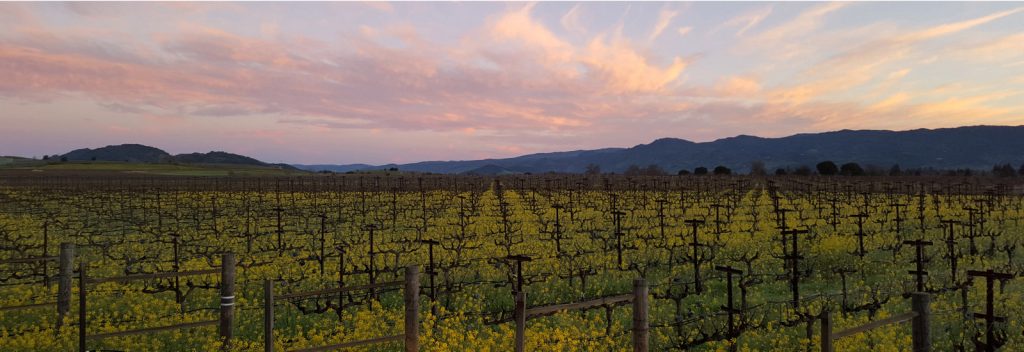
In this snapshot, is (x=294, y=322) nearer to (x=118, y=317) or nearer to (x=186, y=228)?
(x=118, y=317)


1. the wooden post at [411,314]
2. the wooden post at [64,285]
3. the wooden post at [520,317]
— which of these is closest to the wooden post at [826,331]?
the wooden post at [520,317]

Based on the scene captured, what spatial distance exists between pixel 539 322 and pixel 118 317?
326 inches

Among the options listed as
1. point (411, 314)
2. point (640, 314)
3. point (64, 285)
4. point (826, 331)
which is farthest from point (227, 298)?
point (826, 331)

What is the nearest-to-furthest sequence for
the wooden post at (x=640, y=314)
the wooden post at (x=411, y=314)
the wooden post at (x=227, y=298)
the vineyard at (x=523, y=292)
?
the wooden post at (x=640, y=314)
the wooden post at (x=411, y=314)
the wooden post at (x=227, y=298)
the vineyard at (x=523, y=292)

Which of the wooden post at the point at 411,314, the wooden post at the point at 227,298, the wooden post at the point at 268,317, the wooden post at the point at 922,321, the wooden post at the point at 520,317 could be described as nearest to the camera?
the wooden post at the point at 922,321

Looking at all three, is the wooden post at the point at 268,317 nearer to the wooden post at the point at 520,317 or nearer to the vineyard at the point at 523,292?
the vineyard at the point at 523,292

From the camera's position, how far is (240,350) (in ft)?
30.7

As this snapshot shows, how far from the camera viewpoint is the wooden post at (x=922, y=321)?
22.0 feet

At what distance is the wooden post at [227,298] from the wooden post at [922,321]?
9416mm

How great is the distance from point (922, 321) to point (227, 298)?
31.2 ft

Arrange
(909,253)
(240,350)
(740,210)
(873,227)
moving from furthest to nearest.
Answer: (740,210) → (873,227) → (909,253) → (240,350)

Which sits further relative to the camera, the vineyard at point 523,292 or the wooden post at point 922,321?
the vineyard at point 523,292

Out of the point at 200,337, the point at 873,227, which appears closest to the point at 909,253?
the point at 873,227

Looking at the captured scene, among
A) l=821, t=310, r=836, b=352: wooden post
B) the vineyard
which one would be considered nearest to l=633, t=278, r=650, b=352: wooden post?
the vineyard
